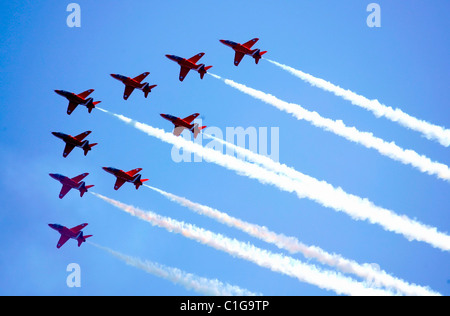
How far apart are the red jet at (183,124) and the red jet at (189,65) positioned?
15.8 ft

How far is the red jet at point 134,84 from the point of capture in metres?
76.1

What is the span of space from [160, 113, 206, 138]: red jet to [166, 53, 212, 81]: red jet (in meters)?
4.83

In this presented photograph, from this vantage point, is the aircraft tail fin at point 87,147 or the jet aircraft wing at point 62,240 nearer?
the aircraft tail fin at point 87,147

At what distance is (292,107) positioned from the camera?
72.5 m

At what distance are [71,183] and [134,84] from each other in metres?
13.1

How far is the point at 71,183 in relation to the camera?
75.9m

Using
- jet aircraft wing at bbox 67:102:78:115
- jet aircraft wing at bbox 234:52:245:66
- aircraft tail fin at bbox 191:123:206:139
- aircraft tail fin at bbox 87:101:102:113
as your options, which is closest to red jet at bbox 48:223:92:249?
jet aircraft wing at bbox 67:102:78:115

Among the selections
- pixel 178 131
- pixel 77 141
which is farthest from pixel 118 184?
pixel 178 131

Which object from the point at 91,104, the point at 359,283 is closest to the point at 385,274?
the point at 359,283

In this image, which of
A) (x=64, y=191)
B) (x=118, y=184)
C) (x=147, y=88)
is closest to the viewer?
(x=118, y=184)

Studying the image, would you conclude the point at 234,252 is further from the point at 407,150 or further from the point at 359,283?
the point at 407,150

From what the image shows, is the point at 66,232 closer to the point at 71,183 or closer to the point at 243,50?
the point at 71,183

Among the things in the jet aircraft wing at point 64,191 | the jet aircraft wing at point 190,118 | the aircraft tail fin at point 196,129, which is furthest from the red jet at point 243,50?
the jet aircraft wing at point 64,191

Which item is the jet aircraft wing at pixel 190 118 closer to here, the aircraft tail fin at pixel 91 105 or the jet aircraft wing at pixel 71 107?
the aircraft tail fin at pixel 91 105
